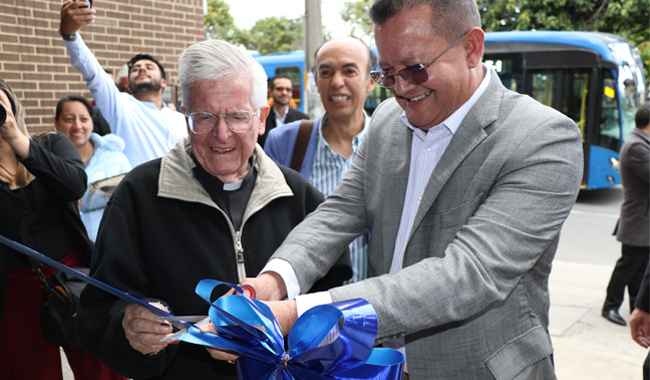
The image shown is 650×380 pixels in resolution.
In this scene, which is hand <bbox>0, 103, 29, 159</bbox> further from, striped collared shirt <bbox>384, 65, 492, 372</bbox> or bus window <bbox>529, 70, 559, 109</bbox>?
bus window <bbox>529, 70, 559, 109</bbox>

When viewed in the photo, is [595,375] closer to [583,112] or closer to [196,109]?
[196,109]

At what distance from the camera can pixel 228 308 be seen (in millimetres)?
1151

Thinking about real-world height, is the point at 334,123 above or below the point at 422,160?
above

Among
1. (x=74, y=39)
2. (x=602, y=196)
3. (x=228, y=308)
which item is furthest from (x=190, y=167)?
(x=602, y=196)

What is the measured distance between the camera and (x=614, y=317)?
5.00 meters

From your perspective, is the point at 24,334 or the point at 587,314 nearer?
the point at 24,334

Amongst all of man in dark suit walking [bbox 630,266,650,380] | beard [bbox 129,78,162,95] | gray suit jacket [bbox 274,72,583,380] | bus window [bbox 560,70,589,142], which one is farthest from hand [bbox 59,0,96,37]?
bus window [bbox 560,70,589,142]

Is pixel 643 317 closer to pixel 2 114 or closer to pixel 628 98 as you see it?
pixel 2 114

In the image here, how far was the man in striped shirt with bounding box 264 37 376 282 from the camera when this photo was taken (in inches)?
122

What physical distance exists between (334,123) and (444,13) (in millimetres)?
1716

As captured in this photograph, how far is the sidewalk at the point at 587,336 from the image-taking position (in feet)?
13.4

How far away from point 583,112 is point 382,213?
10573mm

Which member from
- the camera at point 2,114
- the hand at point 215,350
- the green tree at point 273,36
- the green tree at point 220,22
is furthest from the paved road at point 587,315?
the green tree at point 220,22

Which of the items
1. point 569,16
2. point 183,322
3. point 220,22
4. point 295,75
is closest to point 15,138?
point 183,322
